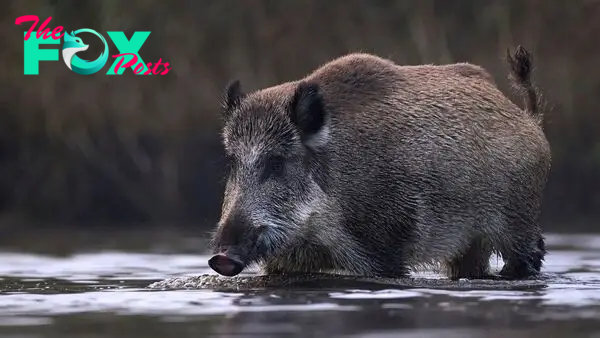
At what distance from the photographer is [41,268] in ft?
41.3

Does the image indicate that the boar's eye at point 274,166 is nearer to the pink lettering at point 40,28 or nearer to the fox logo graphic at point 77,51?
the fox logo graphic at point 77,51

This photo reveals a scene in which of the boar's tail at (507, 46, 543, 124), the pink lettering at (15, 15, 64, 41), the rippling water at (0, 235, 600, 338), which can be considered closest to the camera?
the rippling water at (0, 235, 600, 338)

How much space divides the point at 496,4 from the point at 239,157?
1432cm

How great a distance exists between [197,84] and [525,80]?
36.0 ft

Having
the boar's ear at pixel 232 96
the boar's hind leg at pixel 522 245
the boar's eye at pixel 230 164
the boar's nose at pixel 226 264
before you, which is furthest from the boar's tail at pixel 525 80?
the boar's nose at pixel 226 264

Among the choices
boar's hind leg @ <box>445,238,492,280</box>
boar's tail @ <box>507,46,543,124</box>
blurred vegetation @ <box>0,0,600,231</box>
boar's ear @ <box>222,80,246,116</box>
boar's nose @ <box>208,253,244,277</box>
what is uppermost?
blurred vegetation @ <box>0,0,600,231</box>

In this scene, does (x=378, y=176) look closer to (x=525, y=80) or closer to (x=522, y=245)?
(x=522, y=245)

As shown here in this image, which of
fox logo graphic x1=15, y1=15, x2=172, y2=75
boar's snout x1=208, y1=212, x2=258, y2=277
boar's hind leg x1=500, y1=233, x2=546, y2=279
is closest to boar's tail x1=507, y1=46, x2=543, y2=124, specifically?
boar's hind leg x1=500, y1=233, x2=546, y2=279

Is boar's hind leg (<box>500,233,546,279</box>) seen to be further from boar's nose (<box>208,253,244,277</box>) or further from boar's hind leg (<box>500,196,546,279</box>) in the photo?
boar's nose (<box>208,253,244,277</box>)

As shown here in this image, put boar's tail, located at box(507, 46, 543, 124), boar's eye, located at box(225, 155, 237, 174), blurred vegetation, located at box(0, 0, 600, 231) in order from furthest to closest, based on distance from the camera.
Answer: blurred vegetation, located at box(0, 0, 600, 231), boar's tail, located at box(507, 46, 543, 124), boar's eye, located at box(225, 155, 237, 174)

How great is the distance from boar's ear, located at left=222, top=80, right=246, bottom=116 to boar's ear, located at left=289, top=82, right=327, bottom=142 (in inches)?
18.2

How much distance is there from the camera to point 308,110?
9914 millimetres

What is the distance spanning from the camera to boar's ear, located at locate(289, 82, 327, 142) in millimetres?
9859

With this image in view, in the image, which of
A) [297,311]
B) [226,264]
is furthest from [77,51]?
[297,311]
